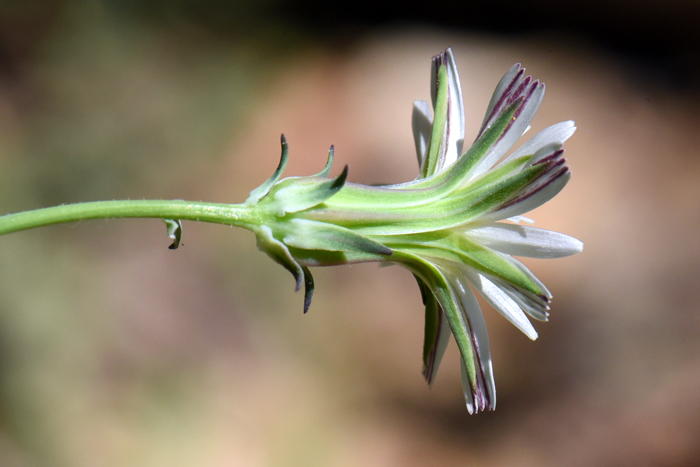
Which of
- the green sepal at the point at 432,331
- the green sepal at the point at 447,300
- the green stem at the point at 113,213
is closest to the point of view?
the green stem at the point at 113,213

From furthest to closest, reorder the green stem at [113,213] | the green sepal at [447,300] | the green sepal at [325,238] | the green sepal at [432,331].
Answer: the green sepal at [432,331]
the green sepal at [447,300]
the green sepal at [325,238]
the green stem at [113,213]

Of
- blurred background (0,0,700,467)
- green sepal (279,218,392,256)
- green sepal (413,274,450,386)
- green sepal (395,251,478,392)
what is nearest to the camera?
green sepal (279,218,392,256)

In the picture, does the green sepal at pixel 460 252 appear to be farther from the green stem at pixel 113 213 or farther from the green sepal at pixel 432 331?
the green stem at pixel 113 213

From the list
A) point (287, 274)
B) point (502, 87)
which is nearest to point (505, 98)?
point (502, 87)

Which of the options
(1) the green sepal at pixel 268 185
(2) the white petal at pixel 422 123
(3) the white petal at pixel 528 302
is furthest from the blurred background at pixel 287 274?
(1) the green sepal at pixel 268 185

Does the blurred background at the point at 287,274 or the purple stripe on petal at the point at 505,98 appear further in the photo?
the blurred background at the point at 287,274

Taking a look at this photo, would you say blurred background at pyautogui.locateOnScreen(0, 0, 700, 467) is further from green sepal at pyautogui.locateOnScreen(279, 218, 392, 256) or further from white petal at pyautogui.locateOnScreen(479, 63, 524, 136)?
green sepal at pyautogui.locateOnScreen(279, 218, 392, 256)

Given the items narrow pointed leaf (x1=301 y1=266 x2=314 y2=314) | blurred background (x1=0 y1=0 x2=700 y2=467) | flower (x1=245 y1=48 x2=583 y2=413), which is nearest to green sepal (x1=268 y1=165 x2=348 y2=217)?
flower (x1=245 y1=48 x2=583 y2=413)
